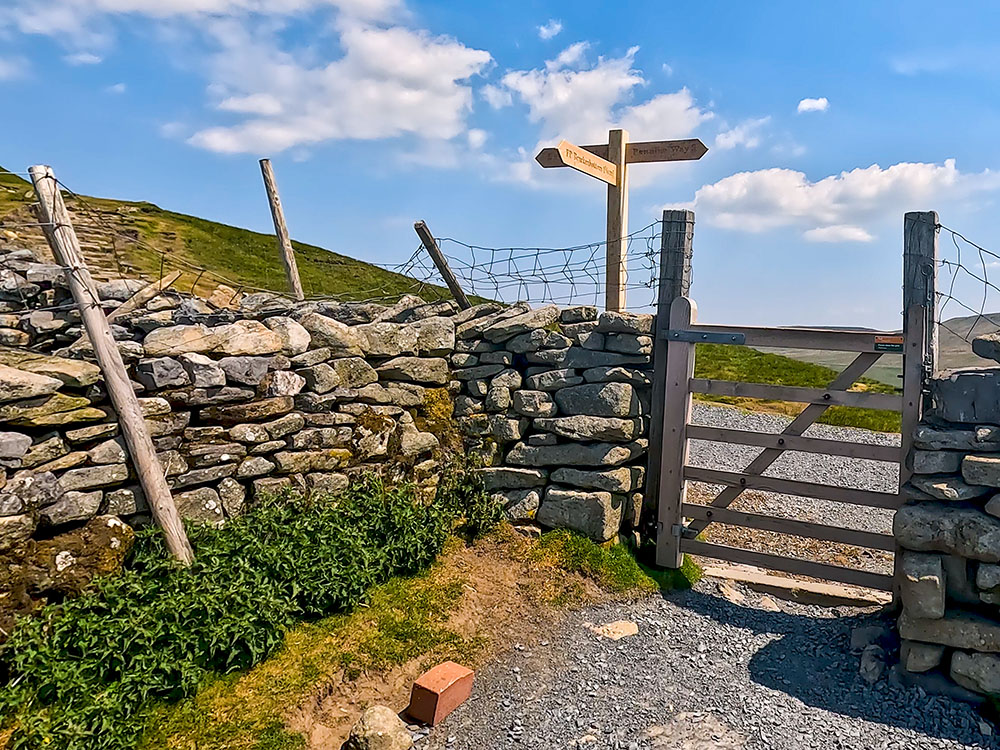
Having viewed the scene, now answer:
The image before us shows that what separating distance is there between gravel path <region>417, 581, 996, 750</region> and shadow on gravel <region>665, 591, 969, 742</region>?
0.03ft

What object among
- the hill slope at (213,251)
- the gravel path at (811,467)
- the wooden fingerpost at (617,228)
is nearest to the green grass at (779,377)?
the gravel path at (811,467)

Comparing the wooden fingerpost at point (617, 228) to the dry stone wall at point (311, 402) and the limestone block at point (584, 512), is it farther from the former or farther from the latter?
the limestone block at point (584, 512)

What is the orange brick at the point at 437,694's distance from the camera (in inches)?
188

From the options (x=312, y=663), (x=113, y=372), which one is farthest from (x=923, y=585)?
(x=113, y=372)

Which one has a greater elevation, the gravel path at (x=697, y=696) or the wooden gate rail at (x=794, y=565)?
the wooden gate rail at (x=794, y=565)

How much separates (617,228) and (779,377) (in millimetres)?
12163

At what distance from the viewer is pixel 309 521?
598 cm

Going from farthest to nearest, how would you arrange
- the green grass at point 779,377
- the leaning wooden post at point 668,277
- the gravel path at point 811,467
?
the green grass at point 779,377, the gravel path at point 811,467, the leaning wooden post at point 668,277

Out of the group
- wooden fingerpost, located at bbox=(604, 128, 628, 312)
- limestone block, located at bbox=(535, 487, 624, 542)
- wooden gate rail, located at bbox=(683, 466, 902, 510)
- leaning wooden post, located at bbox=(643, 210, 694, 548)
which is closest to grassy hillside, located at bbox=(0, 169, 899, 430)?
wooden fingerpost, located at bbox=(604, 128, 628, 312)

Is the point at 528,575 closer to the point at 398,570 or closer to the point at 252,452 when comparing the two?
the point at 398,570

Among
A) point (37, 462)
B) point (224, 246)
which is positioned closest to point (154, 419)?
point (37, 462)

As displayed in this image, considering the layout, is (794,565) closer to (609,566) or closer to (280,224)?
(609,566)

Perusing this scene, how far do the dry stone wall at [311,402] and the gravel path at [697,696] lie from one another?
1.55 m

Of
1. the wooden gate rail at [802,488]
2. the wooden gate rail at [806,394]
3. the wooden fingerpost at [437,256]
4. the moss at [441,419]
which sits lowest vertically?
the wooden gate rail at [802,488]
